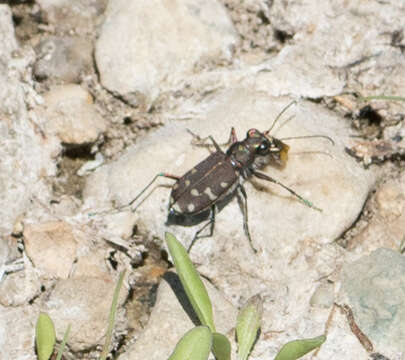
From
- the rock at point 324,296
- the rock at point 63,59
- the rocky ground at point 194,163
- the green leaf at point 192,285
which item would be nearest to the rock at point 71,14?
the rocky ground at point 194,163

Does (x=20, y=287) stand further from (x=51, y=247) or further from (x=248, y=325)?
(x=248, y=325)

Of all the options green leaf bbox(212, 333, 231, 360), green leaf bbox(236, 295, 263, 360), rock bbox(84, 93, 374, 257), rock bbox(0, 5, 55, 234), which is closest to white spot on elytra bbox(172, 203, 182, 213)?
rock bbox(84, 93, 374, 257)

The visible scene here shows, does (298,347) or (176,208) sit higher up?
(176,208)

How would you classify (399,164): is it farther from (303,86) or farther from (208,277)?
(208,277)

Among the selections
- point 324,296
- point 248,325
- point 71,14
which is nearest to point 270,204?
point 324,296

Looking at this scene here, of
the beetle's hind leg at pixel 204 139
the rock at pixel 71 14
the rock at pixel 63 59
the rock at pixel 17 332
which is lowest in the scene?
the rock at pixel 17 332

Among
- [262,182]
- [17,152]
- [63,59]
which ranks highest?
[63,59]

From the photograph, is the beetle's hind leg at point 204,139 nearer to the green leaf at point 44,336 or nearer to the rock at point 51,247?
the rock at point 51,247
